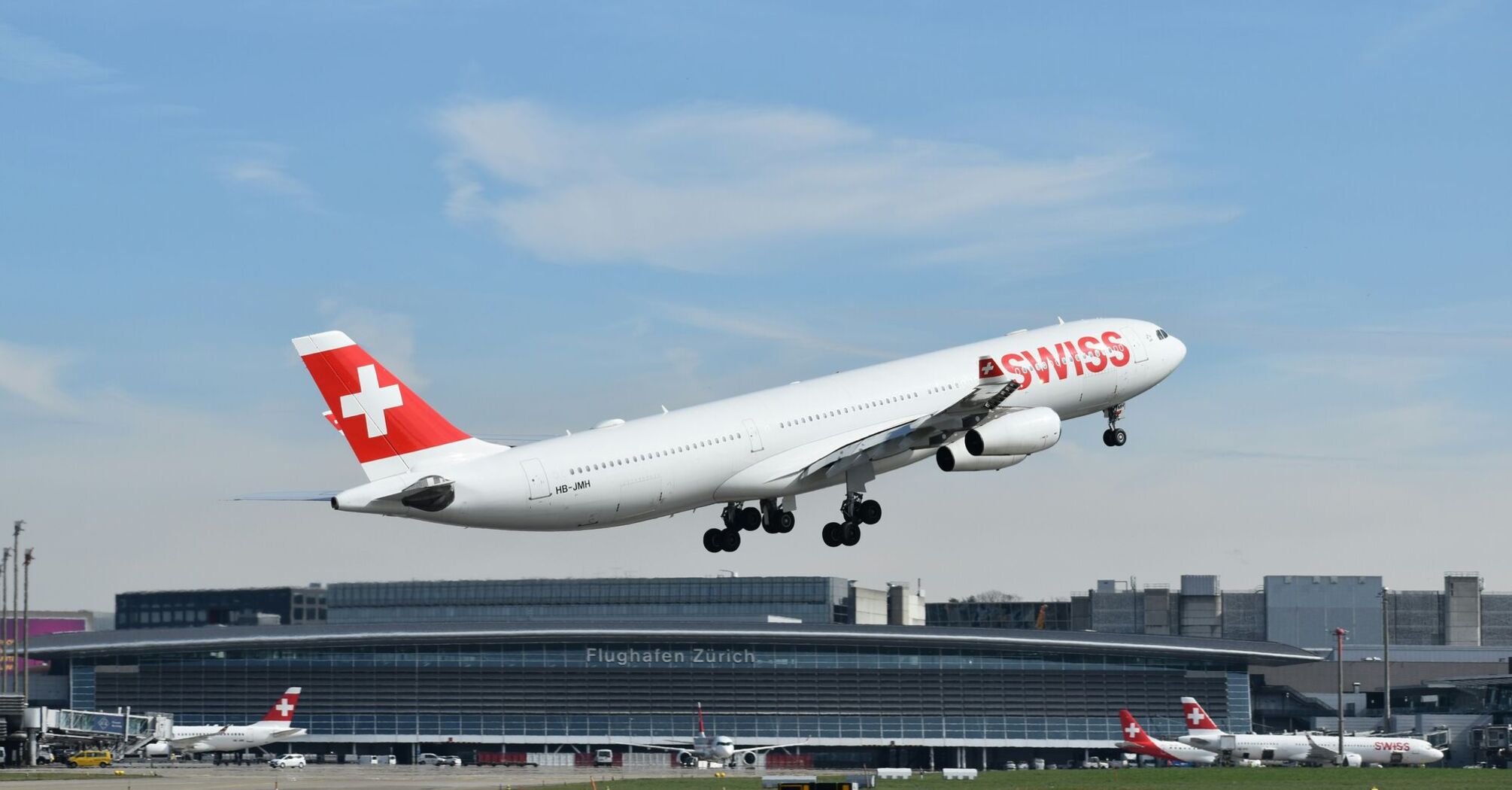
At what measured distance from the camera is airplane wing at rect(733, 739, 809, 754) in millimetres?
156625

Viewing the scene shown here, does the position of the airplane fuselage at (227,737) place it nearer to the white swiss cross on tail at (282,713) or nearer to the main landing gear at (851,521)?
the white swiss cross on tail at (282,713)

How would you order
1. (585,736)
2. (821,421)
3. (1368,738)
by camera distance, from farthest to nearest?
(585,736) → (1368,738) → (821,421)

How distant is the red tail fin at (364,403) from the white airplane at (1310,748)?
94.6 metres

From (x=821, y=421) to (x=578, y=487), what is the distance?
37.0ft

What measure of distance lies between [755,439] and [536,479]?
9.13 metres

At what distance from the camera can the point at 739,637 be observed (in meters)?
181

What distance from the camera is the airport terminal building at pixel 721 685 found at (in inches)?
6993

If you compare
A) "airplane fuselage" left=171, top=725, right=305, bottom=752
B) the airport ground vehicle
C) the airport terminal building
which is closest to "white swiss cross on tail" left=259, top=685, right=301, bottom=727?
"airplane fuselage" left=171, top=725, right=305, bottom=752

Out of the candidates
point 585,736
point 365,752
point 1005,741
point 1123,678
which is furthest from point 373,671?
point 1123,678

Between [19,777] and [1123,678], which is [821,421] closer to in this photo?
[19,777]

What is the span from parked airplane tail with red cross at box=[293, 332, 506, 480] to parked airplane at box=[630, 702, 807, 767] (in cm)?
9860

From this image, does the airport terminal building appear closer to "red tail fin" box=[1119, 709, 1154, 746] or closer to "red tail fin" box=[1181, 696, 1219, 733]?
"red tail fin" box=[1119, 709, 1154, 746]

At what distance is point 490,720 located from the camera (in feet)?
592

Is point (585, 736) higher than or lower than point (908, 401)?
lower
